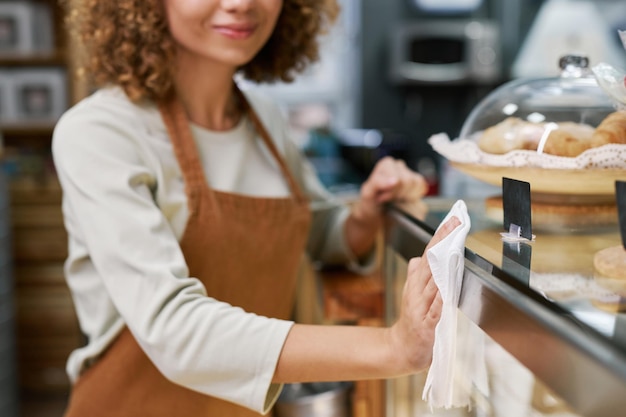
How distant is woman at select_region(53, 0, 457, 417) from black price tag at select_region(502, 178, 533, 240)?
0.08 m

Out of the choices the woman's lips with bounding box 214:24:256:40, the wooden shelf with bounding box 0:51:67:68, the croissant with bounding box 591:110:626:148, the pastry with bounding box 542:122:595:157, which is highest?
the woman's lips with bounding box 214:24:256:40

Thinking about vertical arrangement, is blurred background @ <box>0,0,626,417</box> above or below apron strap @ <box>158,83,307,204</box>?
below

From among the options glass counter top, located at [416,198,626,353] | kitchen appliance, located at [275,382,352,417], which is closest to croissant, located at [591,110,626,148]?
glass counter top, located at [416,198,626,353]

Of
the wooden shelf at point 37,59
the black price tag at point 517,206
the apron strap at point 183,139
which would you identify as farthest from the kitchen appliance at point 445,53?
the black price tag at point 517,206

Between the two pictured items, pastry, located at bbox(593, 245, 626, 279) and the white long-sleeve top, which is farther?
the white long-sleeve top

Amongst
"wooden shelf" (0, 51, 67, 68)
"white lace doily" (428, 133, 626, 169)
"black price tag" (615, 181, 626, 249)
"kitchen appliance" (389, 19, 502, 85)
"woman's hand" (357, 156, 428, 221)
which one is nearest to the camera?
"black price tag" (615, 181, 626, 249)

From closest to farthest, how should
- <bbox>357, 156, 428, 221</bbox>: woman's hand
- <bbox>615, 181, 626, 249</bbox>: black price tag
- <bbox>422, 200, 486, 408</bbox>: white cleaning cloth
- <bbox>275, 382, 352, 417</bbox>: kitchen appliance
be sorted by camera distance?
<bbox>615, 181, 626, 249</bbox>: black price tag < <bbox>422, 200, 486, 408</bbox>: white cleaning cloth < <bbox>357, 156, 428, 221</bbox>: woman's hand < <bbox>275, 382, 352, 417</bbox>: kitchen appliance

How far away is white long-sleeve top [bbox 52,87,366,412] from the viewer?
2.62ft

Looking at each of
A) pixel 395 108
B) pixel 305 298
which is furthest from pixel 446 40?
pixel 305 298

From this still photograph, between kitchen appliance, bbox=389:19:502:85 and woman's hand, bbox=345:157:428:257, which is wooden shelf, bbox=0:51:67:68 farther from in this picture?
woman's hand, bbox=345:157:428:257

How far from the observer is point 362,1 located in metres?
4.43

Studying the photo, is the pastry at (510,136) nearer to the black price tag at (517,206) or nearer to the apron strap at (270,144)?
the black price tag at (517,206)

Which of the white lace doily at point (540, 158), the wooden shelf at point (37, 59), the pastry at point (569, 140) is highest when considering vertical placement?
the pastry at point (569, 140)

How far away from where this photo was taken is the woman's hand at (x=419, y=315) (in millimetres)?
698
